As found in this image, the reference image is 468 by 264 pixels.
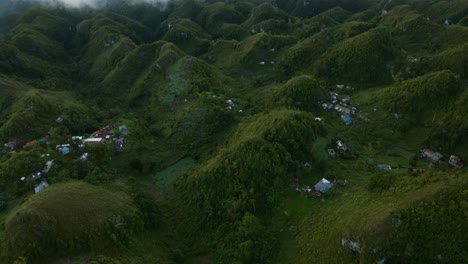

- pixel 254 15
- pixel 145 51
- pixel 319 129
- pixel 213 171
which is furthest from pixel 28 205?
pixel 254 15

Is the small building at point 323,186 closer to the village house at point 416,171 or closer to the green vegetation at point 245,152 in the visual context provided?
the green vegetation at point 245,152

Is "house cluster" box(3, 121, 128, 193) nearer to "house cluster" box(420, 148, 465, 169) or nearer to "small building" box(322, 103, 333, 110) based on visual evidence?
"small building" box(322, 103, 333, 110)

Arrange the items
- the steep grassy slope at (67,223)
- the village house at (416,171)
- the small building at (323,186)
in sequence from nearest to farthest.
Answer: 1. the steep grassy slope at (67,223)
2. the village house at (416,171)
3. the small building at (323,186)

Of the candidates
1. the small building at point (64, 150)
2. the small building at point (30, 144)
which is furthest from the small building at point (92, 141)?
the small building at point (30, 144)

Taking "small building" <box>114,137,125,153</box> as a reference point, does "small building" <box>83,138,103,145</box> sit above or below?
above

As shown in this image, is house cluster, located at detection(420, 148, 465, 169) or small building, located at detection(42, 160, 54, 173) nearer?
house cluster, located at detection(420, 148, 465, 169)

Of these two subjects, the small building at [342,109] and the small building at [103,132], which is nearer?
the small building at [342,109]

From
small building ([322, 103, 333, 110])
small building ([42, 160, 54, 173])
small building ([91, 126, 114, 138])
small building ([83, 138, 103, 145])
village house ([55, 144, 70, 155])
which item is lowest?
small building ([322, 103, 333, 110])

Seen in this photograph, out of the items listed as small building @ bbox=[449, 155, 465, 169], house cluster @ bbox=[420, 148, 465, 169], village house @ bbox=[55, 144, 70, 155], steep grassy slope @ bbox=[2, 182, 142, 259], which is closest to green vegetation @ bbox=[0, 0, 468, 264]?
steep grassy slope @ bbox=[2, 182, 142, 259]
